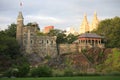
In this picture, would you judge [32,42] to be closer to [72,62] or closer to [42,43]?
[42,43]

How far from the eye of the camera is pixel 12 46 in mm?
67688

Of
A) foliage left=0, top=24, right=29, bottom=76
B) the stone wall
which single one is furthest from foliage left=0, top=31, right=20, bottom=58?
the stone wall

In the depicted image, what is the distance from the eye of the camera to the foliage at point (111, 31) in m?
75.1

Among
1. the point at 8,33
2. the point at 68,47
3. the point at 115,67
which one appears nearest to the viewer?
the point at 115,67

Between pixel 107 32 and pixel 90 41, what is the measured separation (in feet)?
19.3

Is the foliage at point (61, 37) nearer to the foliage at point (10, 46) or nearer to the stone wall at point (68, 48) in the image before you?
the stone wall at point (68, 48)

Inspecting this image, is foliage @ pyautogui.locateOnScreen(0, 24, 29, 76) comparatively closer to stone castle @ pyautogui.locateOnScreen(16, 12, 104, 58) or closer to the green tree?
stone castle @ pyautogui.locateOnScreen(16, 12, 104, 58)

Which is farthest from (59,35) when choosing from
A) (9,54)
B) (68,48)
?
(9,54)

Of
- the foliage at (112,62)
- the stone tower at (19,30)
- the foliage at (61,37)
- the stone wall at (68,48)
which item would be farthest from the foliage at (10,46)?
the foliage at (61,37)

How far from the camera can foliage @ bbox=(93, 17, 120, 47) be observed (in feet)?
246

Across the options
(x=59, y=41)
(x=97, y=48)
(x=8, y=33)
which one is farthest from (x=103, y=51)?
(x=8, y=33)

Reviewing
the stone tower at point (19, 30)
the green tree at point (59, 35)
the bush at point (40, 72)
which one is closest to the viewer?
the bush at point (40, 72)

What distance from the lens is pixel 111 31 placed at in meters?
78.0

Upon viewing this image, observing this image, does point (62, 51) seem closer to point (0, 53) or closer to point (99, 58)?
point (99, 58)
